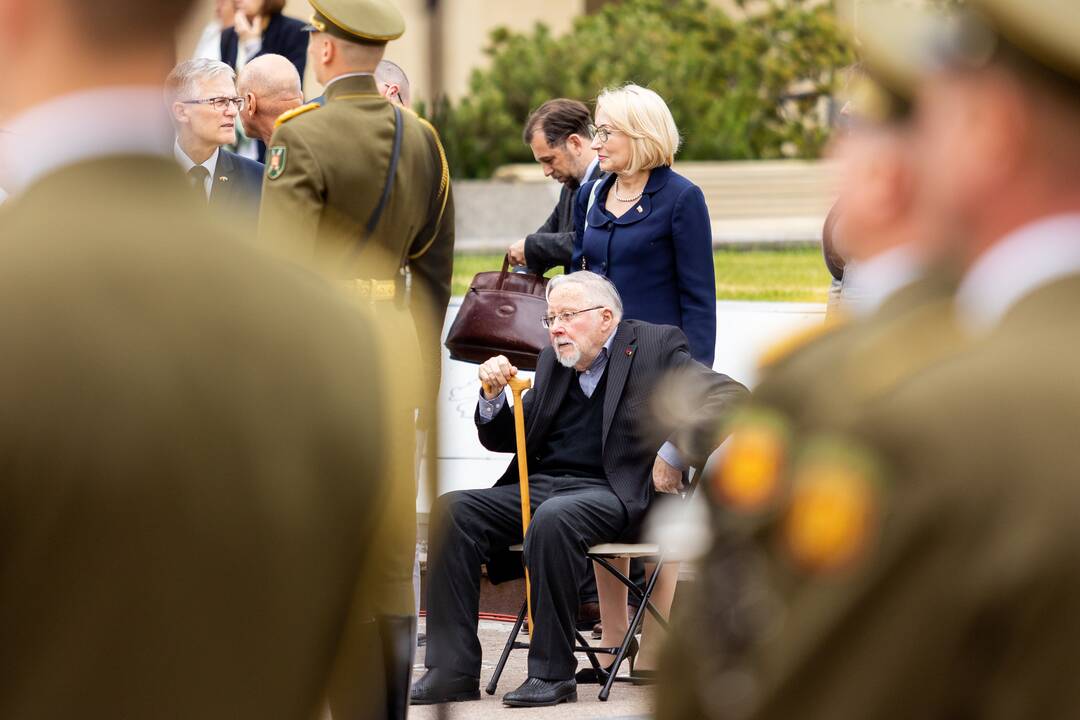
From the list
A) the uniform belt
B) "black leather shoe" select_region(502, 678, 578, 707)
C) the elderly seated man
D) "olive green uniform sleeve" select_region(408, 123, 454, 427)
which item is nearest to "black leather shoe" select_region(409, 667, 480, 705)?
the elderly seated man

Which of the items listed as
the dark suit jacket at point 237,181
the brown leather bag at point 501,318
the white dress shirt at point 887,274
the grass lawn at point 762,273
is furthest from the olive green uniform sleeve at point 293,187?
the grass lawn at point 762,273

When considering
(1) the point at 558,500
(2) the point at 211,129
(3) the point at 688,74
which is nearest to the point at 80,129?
(2) the point at 211,129

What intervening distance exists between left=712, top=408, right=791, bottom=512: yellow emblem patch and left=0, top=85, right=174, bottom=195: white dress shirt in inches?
19.8

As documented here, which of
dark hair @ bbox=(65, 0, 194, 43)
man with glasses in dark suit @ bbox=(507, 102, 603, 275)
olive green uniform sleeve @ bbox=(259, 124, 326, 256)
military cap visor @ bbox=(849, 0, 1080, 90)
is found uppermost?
military cap visor @ bbox=(849, 0, 1080, 90)

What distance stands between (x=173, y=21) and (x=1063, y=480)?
0.73 m

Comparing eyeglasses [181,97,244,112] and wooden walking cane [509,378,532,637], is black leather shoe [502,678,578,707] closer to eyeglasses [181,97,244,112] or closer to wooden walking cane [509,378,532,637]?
wooden walking cane [509,378,532,637]

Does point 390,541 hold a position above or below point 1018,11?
below

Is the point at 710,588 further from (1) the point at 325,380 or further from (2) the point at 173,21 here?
(2) the point at 173,21

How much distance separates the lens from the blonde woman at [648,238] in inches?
242

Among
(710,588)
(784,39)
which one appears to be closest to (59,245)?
(710,588)

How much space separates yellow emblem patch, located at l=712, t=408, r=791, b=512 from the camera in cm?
119

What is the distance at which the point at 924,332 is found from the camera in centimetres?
121

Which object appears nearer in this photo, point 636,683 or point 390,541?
point 390,541

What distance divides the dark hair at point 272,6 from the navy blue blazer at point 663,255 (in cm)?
225
